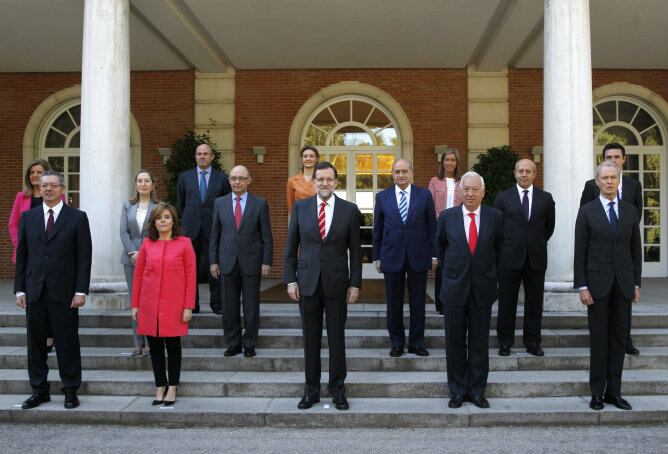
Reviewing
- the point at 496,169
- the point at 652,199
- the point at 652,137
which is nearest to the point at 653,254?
the point at 652,199

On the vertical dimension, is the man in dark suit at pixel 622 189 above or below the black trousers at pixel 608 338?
above

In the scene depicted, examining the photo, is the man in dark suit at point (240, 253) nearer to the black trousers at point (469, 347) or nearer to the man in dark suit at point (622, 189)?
the black trousers at point (469, 347)

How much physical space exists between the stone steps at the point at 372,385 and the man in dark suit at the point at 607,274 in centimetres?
49

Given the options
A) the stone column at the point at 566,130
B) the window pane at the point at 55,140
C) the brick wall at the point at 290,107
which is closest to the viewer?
the stone column at the point at 566,130

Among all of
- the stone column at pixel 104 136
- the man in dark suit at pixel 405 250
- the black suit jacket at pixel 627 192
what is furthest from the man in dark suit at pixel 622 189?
the stone column at pixel 104 136

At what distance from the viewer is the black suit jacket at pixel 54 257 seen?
4.83 meters

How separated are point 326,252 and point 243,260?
1.23 metres

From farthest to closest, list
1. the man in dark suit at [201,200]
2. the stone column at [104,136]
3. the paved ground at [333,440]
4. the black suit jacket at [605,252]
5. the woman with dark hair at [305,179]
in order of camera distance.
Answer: the stone column at [104,136] → the man in dark suit at [201,200] → the woman with dark hair at [305,179] → the black suit jacket at [605,252] → the paved ground at [333,440]

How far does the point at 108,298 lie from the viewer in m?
7.09

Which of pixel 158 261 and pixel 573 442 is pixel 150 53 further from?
pixel 573 442

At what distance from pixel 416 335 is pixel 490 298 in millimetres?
1136

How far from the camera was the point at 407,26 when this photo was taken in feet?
31.9

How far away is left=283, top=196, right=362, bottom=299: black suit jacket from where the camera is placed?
15.4ft

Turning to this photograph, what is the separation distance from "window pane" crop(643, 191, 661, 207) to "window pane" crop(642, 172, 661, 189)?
0.12 metres
